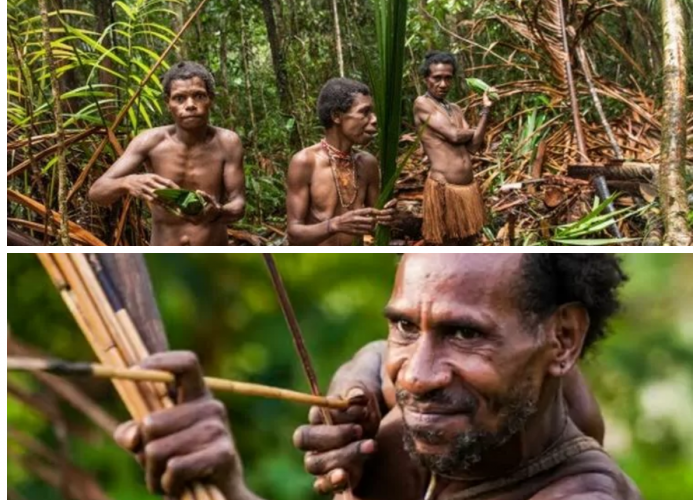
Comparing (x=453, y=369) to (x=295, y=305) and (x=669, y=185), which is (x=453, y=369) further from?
(x=669, y=185)

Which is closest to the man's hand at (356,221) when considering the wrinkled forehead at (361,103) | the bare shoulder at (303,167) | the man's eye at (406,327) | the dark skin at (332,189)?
the dark skin at (332,189)

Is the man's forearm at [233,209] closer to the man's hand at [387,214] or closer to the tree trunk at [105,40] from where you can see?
the man's hand at [387,214]

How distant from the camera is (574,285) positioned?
75.2 inches

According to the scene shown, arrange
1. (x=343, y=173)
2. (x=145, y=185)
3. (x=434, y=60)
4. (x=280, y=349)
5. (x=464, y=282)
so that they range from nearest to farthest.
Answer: (x=464, y=282)
(x=280, y=349)
(x=145, y=185)
(x=343, y=173)
(x=434, y=60)

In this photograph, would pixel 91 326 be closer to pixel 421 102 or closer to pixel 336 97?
pixel 336 97

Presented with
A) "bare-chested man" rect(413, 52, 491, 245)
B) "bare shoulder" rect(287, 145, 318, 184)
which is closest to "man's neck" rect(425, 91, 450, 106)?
"bare-chested man" rect(413, 52, 491, 245)

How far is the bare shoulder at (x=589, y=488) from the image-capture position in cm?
182

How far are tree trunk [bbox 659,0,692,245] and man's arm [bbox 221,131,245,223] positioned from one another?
39.3 inches

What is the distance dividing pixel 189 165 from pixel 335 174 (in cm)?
34

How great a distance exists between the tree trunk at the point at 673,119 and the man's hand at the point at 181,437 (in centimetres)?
150

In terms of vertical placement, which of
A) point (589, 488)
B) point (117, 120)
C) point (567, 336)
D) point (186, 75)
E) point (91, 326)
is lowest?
point (589, 488)

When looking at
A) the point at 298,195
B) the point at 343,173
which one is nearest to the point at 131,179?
the point at 298,195

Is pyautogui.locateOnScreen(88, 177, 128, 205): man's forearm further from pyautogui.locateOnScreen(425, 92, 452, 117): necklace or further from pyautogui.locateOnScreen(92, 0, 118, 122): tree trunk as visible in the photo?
pyautogui.locateOnScreen(425, 92, 452, 117): necklace

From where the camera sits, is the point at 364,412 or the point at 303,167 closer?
the point at 364,412
